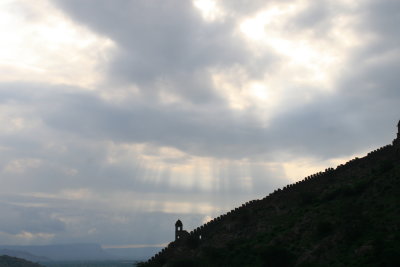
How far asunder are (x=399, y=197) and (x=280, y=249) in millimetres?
13782

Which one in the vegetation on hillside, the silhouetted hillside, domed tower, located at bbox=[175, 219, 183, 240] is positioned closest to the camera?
the vegetation on hillside

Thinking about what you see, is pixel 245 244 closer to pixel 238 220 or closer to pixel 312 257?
pixel 238 220

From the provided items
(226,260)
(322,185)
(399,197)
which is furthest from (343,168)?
(226,260)

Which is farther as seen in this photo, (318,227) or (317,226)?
(317,226)

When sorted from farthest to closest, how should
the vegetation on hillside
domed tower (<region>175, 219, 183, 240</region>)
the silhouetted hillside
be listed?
1. domed tower (<region>175, 219, 183, 240</region>)
2. the silhouetted hillside
3. the vegetation on hillside

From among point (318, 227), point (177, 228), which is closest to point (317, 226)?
point (318, 227)

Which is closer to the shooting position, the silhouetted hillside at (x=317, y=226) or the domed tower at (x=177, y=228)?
the silhouetted hillside at (x=317, y=226)

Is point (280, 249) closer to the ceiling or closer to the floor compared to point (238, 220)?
closer to the floor

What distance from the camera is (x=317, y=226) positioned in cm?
4541

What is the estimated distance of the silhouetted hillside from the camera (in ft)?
128

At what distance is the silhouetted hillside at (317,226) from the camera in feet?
128

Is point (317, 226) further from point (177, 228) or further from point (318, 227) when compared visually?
point (177, 228)

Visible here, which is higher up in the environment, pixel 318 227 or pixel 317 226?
pixel 317 226

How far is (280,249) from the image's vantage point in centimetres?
4325
